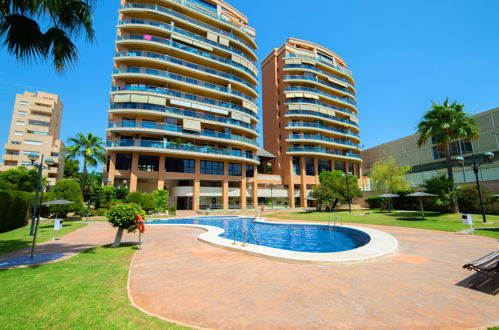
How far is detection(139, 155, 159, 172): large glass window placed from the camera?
31.4 metres

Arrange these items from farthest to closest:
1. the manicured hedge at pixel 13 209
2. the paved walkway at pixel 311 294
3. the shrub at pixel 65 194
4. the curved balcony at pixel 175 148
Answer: the curved balcony at pixel 175 148 → the shrub at pixel 65 194 → the manicured hedge at pixel 13 209 → the paved walkway at pixel 311 294

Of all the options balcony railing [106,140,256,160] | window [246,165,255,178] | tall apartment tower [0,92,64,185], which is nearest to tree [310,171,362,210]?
window [246,165,255,178]

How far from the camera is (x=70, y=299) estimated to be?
423 centimetres

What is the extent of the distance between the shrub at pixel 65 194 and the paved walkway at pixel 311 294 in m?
18.9

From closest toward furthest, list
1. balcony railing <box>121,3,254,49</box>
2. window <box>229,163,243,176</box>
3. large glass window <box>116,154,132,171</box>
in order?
1. large glass window <box>116,154,132,171</box>
2. balcony railing <box>121,3,254,49</box>
3. window <box>229,163,243,176</box>

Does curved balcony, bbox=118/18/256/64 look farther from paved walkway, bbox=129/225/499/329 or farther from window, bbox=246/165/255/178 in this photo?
paved walkway, bbox=129/225/499/329

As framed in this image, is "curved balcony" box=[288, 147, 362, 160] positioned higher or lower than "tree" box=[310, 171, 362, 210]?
higher

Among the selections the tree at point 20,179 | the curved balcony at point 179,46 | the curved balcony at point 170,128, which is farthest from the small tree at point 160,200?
the curved balcony at point 179,46

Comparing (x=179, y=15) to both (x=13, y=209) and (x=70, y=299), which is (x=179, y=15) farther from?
(x=70, y=299)

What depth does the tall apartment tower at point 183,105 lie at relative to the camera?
30688 millimetres

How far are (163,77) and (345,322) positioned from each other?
3481cm

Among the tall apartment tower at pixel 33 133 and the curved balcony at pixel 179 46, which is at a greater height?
the curved balcony at pixel 179 46

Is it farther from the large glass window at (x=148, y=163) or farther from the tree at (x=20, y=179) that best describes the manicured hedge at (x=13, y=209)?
the tree at (x=20, y=179)

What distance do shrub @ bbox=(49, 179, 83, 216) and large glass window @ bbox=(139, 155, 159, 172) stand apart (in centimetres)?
988
